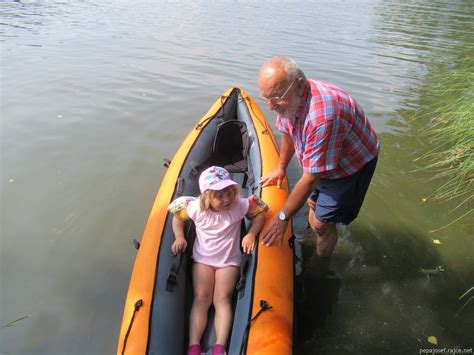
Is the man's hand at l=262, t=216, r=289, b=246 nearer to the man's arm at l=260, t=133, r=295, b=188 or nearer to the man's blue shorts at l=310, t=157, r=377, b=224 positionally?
the man's blue shorts at l=310, t=157, r=377, b=224

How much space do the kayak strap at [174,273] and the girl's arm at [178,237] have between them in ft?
0.16

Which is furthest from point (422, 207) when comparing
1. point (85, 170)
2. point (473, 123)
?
point (85, 170)

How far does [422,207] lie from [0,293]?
4.42m

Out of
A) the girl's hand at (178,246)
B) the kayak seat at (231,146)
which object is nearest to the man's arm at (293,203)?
the girl's hand at (178,246)

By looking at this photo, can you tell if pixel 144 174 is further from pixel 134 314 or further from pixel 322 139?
pixel 322 139

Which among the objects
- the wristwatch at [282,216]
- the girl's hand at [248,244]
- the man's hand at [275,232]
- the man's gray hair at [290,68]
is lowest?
the girl's hand at [248,244]

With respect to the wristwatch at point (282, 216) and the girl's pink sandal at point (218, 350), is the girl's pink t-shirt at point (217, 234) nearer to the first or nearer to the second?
the wristwatch at point (282, 216)

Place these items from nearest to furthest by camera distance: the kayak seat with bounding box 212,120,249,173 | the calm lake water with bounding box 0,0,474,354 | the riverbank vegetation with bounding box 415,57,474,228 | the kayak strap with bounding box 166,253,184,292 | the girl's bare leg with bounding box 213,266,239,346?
the girl's bare leg with bounding box 213,266,239,346 → the kayak strap with bounding box 166,253,184,292 → the calm lake water with bounding box 0,0,474,354 → the riverbank vegetation with bounding box 415,57,474,228 → the kayak seat with bounding box 212,120,249,173

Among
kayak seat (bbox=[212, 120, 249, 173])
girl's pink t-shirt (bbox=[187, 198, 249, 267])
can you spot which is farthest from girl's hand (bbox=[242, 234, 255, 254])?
kayak seat (bbox=[212, 120, 249, 173])

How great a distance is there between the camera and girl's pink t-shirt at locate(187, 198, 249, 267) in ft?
8.77

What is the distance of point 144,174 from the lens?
15.4 ft

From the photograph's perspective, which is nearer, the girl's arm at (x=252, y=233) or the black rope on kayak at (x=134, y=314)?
the black rope on kayak at (x=134, y=314)

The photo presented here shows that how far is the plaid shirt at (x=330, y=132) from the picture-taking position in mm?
2061

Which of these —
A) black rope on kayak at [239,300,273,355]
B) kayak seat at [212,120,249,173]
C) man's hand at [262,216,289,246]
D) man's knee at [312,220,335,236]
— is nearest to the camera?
black rope on kayak at [239,300,273,355]
